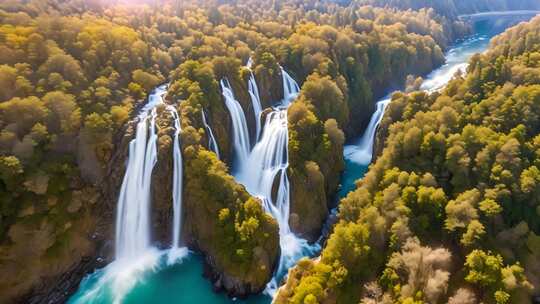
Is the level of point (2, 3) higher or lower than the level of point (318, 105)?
higher

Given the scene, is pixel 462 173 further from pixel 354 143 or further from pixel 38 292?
pixel 38 292

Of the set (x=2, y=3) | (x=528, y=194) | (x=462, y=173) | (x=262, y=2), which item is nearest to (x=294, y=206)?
(x=462, y=173)

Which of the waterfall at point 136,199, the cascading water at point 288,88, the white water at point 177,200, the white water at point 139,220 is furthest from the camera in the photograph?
the cascading water at point 288,88

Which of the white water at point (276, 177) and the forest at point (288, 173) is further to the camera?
the white water at point (276, 177)

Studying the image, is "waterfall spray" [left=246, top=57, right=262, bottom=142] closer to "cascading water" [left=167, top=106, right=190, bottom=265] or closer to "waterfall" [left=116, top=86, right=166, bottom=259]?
"cascading water" [left=167, top=106, right=190, bottom=265]

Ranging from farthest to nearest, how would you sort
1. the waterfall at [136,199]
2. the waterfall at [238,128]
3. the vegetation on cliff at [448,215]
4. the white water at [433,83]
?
the white water at [433,83], the waterfall at [238,128], the waterfall at [136,199], the vegetation on cliff at [448,215]

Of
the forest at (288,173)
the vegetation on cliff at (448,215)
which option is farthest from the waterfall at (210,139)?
the vegetation on cliff at (448,215)

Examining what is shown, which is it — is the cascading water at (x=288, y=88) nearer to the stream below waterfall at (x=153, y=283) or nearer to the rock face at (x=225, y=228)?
the rock face at (x=225, y=228)

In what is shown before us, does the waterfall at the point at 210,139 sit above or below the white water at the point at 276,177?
above
